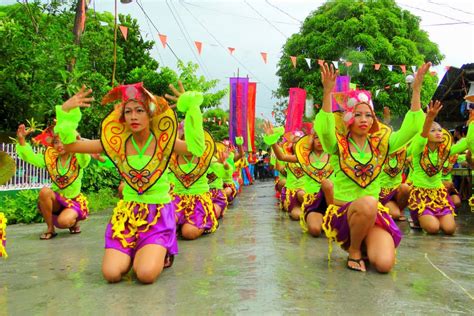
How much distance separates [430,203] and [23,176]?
7219 mm

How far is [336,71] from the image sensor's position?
3973 millimetres

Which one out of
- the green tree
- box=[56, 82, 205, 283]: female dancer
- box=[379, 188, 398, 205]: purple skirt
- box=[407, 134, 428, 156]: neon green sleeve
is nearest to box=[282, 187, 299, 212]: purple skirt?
box=[379, 188, 398, 205]: purple skirt

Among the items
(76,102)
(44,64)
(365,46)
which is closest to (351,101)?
(76,102)

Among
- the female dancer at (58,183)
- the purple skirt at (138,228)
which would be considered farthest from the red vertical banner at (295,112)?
the purple skirt at (138,228)

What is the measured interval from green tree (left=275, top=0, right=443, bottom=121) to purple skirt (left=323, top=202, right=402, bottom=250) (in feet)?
51.9

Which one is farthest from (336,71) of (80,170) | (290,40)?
(290,40)

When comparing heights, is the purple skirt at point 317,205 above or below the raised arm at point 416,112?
below

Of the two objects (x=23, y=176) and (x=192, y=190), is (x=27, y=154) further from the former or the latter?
(x=23, y=176)

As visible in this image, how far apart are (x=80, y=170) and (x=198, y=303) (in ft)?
13.1

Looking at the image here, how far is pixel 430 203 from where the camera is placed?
659 cm

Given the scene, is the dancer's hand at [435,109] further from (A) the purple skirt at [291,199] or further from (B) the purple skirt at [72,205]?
(B) the purple skirt at [72,205]

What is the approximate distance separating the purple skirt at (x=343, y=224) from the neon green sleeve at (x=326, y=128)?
1.88 feet

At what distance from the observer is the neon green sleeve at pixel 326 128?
4113 mm

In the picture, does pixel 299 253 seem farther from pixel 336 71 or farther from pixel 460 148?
pixel 460 148
